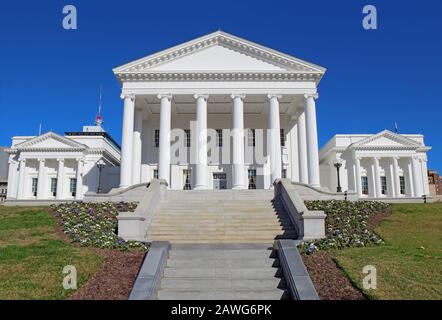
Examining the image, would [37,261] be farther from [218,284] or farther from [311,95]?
[311,95]

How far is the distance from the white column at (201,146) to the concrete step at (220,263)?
2065cm

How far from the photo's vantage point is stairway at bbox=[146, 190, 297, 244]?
56.3 ft

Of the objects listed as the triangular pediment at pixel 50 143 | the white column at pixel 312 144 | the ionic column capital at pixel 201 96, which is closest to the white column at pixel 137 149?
the ionic column capital at pixel 201 96

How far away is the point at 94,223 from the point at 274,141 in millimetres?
20097

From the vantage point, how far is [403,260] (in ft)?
40.2

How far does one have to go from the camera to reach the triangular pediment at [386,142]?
2025 inches

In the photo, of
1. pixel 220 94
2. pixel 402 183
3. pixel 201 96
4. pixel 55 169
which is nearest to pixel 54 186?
pixel 55 169

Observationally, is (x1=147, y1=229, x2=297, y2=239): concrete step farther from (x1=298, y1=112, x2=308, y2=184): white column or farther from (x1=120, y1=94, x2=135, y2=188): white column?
(x1=298, y1=112, x2=308, y2=184): white column

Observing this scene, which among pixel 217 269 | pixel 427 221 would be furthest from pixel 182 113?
pixel 217 269
